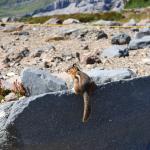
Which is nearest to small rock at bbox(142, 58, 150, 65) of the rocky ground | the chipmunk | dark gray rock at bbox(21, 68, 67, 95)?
the rocky ground

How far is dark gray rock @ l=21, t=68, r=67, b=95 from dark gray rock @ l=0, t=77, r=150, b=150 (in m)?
1.13

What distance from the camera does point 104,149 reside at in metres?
8.04

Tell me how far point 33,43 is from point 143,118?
1329 centimetres

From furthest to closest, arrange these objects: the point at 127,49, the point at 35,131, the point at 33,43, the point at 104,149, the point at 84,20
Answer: the point at 84,20 → the point at 33,43 → the point at 127,49 → the point at 104,149 → the point at 35,131

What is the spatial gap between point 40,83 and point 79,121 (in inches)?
57.9

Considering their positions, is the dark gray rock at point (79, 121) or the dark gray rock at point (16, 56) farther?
the dark gray rock at point (16, 56)

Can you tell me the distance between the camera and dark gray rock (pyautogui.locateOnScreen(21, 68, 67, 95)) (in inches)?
344

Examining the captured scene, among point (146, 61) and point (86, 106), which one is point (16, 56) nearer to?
point (146, 61)

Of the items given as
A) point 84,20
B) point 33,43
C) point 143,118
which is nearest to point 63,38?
point 33,43

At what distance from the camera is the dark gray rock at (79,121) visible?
7.27 meters

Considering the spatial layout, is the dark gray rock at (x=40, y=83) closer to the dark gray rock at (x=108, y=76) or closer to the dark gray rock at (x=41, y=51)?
the dark gray rock at (x=108, y=76)

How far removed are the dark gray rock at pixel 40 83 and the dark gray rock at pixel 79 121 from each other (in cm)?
113

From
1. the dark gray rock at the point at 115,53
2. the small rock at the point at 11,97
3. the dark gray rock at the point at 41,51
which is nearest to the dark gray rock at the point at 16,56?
the dark gray rock at the point at 41,51

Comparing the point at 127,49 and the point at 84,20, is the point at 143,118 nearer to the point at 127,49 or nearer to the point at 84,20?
the point at 127,49
